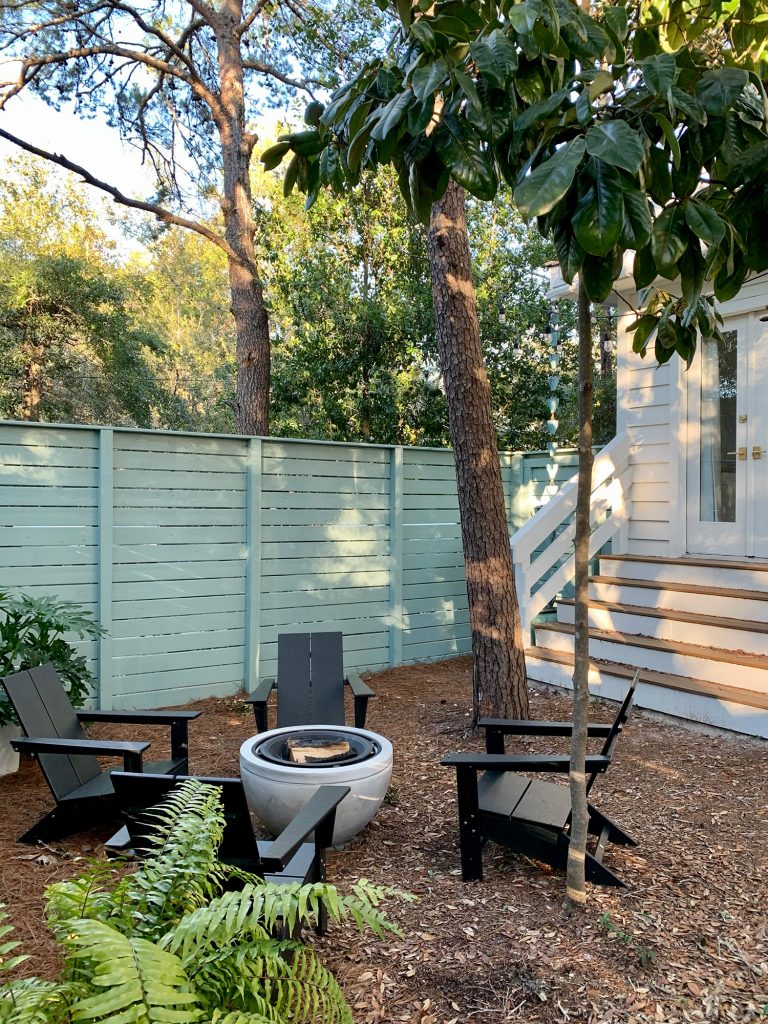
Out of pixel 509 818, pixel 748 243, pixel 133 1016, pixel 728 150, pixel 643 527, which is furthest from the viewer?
→ pixel 643 527

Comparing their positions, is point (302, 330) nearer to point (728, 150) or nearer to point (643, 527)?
point (643, 527)

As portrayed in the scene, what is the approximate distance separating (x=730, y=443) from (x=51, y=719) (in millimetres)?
5339

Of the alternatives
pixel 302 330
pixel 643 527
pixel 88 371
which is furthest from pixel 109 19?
pixel 643 527

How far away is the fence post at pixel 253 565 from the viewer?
19.4 feet

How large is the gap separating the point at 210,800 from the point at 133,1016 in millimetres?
722

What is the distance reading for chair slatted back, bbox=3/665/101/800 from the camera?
3303 millimetres

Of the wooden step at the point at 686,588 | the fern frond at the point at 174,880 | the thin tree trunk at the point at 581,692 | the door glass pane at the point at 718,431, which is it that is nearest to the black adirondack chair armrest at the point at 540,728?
the thin tree trunk at the point at 581,692

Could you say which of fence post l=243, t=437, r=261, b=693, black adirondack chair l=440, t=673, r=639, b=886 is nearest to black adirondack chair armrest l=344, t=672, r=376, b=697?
black adirondack chair l=440, t=673, r=639, b=886

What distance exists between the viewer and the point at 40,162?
715 inches

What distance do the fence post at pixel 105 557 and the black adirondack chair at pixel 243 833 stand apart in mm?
2734

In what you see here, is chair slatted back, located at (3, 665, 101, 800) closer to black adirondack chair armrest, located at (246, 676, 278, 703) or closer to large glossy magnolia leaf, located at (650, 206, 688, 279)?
black adirondack chair armrest, located at (246, 676, 278, 703)

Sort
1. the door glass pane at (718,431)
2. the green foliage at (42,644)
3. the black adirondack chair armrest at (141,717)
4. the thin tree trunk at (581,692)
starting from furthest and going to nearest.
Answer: the door glass pane at (718,431), the green foliage at (42,644), the black adirondack chair armrest at (141,717), the thin tree trunk at (581,692)

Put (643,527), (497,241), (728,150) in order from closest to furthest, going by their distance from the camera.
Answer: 1. (728,150)
2. (643,527)
3. (497,241)

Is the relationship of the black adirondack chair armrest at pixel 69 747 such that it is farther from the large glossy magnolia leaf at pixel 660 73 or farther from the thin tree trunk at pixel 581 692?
the large glossy magnolia leaf at pixel 660 73
